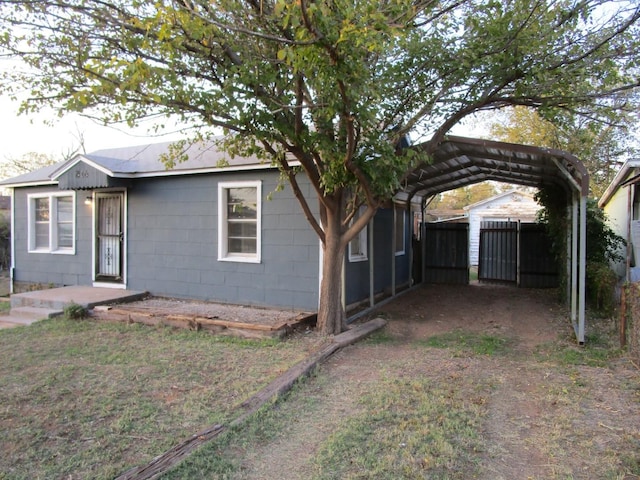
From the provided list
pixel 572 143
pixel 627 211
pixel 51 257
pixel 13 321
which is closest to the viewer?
pixel 13 321

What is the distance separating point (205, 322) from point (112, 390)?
8.29 ft

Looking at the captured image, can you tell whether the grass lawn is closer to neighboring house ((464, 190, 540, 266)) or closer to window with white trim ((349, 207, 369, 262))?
window with white trim ((349, 207, 369, 262))

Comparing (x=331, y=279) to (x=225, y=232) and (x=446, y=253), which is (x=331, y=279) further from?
(x=446, y=253)

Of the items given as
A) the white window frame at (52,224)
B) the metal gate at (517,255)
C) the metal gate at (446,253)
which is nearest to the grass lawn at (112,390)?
the white window frame at (52,224)

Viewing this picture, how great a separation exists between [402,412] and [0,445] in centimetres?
311

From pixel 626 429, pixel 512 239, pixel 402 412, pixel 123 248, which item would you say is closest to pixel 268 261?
pixel 123 248

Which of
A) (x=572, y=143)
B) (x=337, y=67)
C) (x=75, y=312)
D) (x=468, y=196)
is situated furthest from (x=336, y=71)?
→ (x=468, y=196)

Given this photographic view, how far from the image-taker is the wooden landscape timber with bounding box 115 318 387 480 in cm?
285

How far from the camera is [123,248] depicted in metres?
9.77

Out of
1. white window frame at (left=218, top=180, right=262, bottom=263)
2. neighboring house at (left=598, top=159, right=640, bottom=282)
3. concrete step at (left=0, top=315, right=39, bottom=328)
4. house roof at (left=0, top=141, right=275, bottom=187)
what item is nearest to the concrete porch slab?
concrete step at (left=0, top=315, right=39, bottom=328)

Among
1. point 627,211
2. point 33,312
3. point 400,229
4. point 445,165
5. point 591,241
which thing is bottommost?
point 33,312

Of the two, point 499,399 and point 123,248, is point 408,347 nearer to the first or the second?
point 499,399

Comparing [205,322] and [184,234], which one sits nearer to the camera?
[205,322]

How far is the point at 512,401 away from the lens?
13.5 feet
